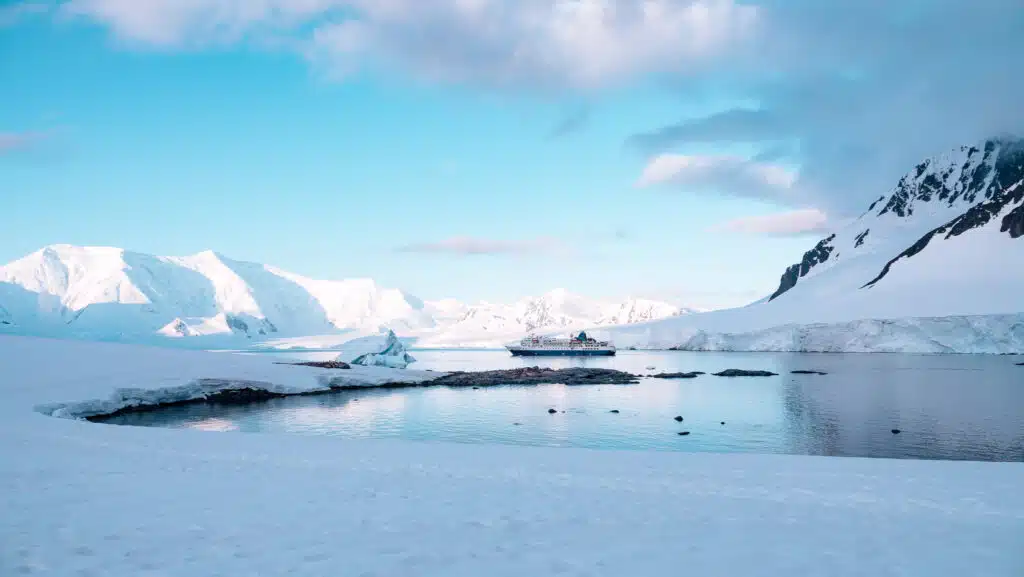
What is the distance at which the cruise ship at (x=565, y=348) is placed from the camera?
144375mm

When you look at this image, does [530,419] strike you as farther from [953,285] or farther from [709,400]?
[953,285]

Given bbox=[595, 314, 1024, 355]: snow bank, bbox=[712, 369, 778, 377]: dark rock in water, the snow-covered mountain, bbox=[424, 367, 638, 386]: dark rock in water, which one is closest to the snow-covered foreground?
bbox=[424, 367, 638, 386]: dark rock in water

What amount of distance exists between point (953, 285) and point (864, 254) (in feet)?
246

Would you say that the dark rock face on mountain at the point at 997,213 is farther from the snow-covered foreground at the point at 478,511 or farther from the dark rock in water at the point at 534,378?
the snow-covered foreground at the point at 478,511

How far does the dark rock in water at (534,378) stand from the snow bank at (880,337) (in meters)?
67.9

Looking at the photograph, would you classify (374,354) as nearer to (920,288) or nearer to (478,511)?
(478,511)

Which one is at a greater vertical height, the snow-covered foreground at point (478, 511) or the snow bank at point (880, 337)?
the snow bank at point (880, 337)

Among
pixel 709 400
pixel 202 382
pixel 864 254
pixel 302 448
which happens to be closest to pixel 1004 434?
pixel 709 400

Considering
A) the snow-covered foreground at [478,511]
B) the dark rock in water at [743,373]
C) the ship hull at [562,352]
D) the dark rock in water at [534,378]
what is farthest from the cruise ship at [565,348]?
the snow-covered foreground at [478,511]

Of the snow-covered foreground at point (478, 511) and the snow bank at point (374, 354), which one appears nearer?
the snow-covered foreground at point (478, 511)

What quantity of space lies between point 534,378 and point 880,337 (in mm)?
80527

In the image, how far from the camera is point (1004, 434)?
95.9ft

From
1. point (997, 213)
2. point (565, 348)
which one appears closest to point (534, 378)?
point (565, 348)

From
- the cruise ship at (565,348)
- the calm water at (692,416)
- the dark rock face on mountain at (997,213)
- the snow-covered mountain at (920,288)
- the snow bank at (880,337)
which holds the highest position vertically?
the dark rock face on mountain at (997,213)
